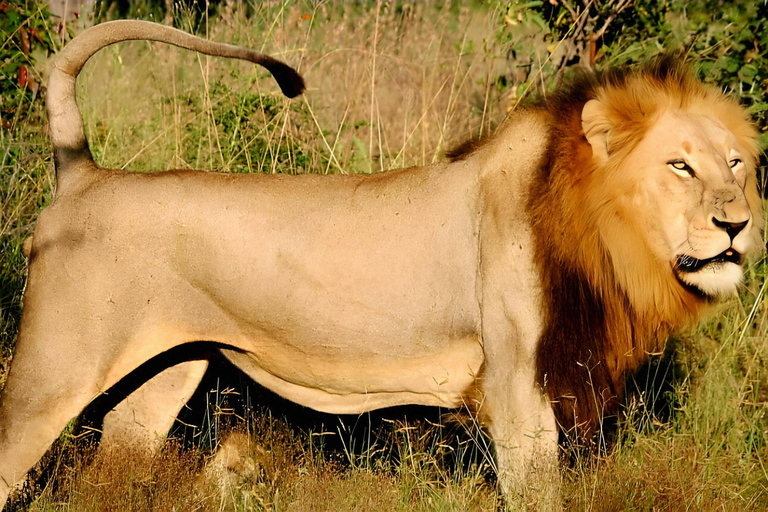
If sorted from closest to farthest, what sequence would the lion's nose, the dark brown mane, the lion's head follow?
1. the lion's nose
2. the lion's head
3. the dark brown mane

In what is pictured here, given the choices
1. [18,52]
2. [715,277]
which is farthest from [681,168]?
[18,52]

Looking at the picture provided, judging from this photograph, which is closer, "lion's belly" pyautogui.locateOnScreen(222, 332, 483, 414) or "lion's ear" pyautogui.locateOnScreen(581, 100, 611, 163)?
"lion's ear" pyautogui.locateOnScreen(581, 100, 611, 163)

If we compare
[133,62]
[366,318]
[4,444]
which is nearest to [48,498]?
[4,444]

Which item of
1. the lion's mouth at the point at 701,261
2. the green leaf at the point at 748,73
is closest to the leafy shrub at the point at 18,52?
the green leaf at the point at 748,73

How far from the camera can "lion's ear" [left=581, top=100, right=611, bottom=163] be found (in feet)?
9.21

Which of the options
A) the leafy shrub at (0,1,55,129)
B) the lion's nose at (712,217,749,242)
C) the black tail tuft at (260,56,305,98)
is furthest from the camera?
the leafy shrub at (0,1,55,129)

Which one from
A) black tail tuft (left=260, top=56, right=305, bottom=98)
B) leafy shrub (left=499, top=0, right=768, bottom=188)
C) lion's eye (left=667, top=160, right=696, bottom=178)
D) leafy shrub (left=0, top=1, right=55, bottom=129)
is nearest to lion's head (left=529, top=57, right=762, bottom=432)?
lion's eye (left=667, top=160, right=696, bottom=178)

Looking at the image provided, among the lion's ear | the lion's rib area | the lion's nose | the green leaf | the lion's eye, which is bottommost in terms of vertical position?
the lion's rib area

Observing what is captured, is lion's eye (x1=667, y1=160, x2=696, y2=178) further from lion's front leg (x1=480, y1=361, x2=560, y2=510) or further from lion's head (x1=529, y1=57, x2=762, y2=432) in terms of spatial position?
lion's front leg (x1=480, y1=361, x2=560, y2=510)

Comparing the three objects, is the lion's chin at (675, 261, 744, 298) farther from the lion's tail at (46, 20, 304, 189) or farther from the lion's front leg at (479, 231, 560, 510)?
the lion's tail at (46, 20, 304, 189)

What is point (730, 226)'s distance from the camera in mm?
2604

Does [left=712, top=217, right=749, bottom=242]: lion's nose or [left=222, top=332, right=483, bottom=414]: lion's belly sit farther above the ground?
[left=712, top=217, right=749, bottom=242]: lion's nose

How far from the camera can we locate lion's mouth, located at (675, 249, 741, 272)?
269cm

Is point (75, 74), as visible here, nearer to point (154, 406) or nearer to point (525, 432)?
point (154, 406)
